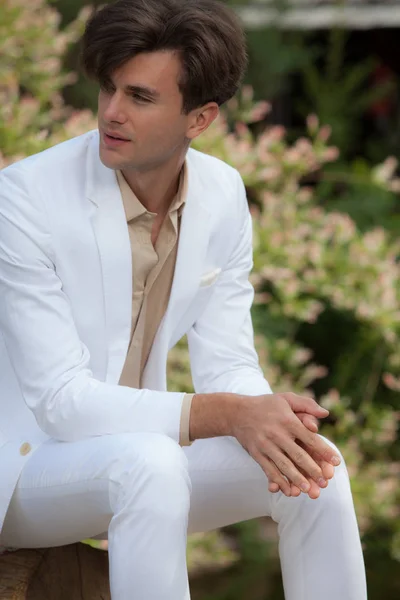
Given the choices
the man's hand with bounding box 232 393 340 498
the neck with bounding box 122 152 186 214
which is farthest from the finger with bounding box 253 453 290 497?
the neck with bounding box 122 152 186 214

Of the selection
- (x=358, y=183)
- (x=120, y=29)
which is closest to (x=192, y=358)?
(x=120, y=29)

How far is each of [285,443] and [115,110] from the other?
890 millimetres

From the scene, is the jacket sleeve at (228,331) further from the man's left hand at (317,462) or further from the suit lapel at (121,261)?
the man's left hand at (317,462)

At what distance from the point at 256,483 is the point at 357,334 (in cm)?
318

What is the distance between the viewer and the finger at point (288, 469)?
8.50 ft

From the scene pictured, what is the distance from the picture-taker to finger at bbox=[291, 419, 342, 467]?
2627mm

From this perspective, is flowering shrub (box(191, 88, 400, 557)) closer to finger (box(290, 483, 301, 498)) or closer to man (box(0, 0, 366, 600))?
man (box(0, 0, 366, 600))

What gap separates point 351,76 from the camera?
803 cm

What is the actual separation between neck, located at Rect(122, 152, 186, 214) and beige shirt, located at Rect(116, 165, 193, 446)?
0.02 metres

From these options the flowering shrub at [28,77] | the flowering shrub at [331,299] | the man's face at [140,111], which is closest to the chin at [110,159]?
the man's face at [140,111]

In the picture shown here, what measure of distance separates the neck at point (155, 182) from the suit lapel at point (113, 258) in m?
0.07

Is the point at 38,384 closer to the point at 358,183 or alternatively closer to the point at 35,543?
the point at 35,543

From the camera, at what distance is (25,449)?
2814mm

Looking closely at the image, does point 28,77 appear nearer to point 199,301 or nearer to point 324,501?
point 199,301
